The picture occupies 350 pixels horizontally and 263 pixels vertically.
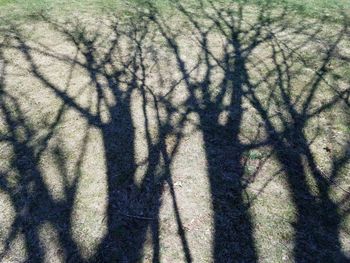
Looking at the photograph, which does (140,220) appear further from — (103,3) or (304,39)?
(103,3)

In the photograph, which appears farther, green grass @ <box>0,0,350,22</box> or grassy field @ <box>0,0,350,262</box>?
green grass @ <box>0,0,350,22</box>

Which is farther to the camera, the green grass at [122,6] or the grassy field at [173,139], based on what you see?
the green grass at [122,6]

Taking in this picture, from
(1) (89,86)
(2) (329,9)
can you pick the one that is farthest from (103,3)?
(2) (329,9)

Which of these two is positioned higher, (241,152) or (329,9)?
(329,9)

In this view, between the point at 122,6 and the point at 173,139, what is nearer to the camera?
the point at 173,139

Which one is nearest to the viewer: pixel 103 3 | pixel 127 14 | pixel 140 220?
pixel 140 220

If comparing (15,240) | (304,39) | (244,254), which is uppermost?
(304,39)

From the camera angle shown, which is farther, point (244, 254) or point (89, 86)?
point (89, 86)

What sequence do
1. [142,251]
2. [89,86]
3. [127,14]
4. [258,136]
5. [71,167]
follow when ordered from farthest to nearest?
[127,14] → [89,86] → [258,136] → [71,167] → [142,251]
